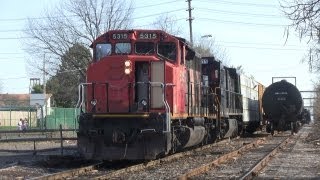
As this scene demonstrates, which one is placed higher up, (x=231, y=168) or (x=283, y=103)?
(x=283, y=103)

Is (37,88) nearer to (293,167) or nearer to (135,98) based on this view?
(135,98)

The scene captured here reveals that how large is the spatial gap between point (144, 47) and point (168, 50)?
0.77m

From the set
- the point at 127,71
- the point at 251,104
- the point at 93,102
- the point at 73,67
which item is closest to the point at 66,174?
the point at 93,102

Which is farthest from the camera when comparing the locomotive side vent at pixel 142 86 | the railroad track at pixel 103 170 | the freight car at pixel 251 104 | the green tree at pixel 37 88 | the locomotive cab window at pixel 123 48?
the green tree at pixel 37 88

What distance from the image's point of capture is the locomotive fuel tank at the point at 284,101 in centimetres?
3319

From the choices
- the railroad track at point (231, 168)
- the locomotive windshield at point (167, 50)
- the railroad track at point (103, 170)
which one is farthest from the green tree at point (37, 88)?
the locomotive windshield at point (167, 50)

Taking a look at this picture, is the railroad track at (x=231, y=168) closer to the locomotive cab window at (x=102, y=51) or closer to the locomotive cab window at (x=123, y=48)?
the locomotive cab window at (x=123, y=48)

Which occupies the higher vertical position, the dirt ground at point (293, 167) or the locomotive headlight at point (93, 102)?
the locomotive headlight at point (93, 102)

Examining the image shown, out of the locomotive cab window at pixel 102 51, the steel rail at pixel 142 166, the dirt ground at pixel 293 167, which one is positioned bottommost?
the dirt ground at pixel 293 167

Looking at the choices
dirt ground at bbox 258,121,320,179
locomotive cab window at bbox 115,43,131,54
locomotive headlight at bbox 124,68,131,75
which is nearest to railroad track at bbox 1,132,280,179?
dirt ground at bbox 258,121,320,179

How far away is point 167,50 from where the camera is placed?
1619 centimetres

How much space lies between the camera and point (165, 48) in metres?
16.1

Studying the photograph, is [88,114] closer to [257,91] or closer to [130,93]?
[130,93]

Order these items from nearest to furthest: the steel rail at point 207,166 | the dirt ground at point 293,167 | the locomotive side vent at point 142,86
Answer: the steel rail at point 207,166 → the dirt ground at point 293,167 → the locomotive side vent at point 142,86
